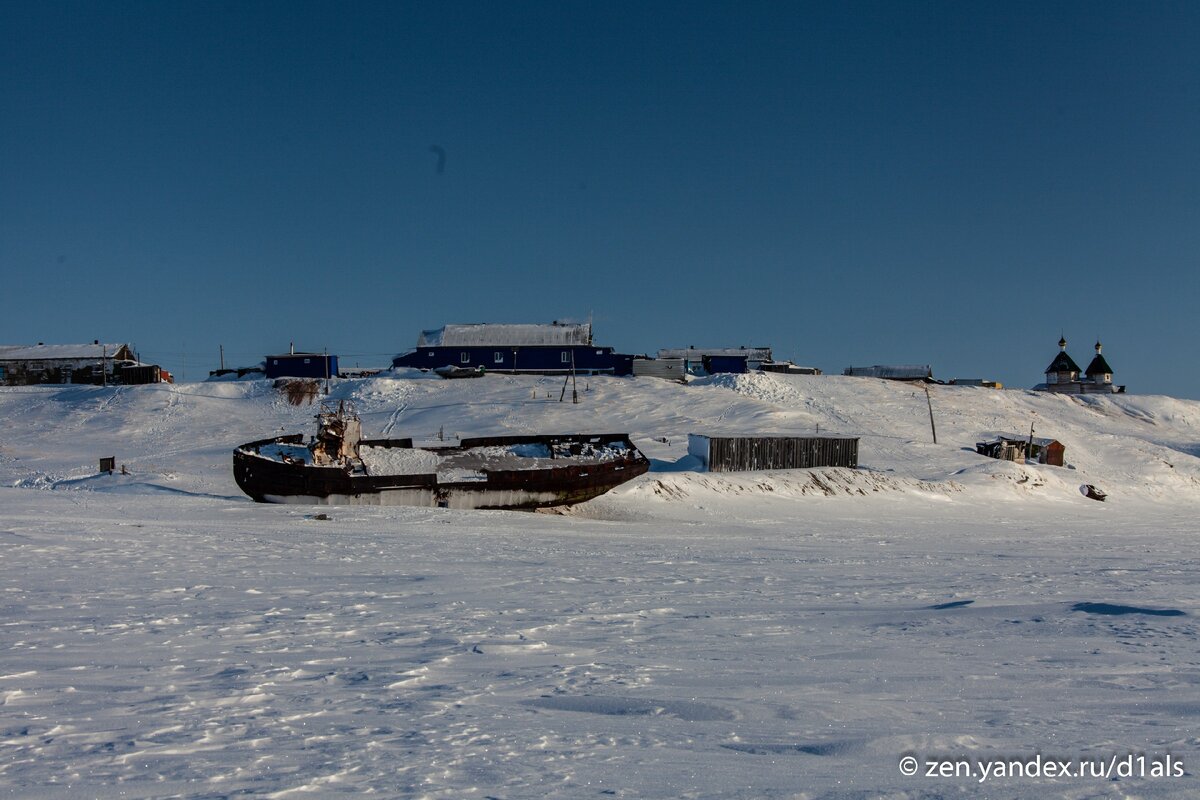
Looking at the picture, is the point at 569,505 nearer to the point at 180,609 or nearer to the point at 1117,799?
the point at 180,609

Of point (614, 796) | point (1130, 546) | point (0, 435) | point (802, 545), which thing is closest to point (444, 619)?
point (614, 796)

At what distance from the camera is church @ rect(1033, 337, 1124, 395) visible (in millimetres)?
89000

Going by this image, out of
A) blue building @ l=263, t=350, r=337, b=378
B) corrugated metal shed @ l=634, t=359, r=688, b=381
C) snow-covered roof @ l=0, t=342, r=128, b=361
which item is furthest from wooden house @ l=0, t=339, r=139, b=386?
corrugated metal shed @ l=634, t=359, r=688, b=381

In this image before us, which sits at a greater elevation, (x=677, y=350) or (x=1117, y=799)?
(x=677, y=350)

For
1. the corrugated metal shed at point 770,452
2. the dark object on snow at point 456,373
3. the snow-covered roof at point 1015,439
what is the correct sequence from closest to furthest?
the corrugated metal shed at point 770,452 → the snow-covered roof at point 1015,439 → the dark object on snow at point 456,373

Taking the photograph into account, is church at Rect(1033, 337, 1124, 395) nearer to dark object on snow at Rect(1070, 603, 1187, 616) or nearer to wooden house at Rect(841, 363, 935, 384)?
wooden house at Rect(841, 363, 935, 384)

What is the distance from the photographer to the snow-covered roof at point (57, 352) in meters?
69.4

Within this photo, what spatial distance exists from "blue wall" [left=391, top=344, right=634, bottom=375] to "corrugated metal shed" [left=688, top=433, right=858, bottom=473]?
34988mm

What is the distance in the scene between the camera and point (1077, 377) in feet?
302

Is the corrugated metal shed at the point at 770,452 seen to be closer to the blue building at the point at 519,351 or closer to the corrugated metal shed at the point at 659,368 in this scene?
the corrugated metal shed at the point at 659,368

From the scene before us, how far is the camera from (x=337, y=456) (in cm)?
2470

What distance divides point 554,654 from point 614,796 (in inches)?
118

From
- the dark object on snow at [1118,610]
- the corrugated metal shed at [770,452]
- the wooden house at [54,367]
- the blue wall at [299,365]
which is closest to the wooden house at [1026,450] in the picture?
the corrugated metal shed at [770,452]

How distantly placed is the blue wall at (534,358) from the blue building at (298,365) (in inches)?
348
